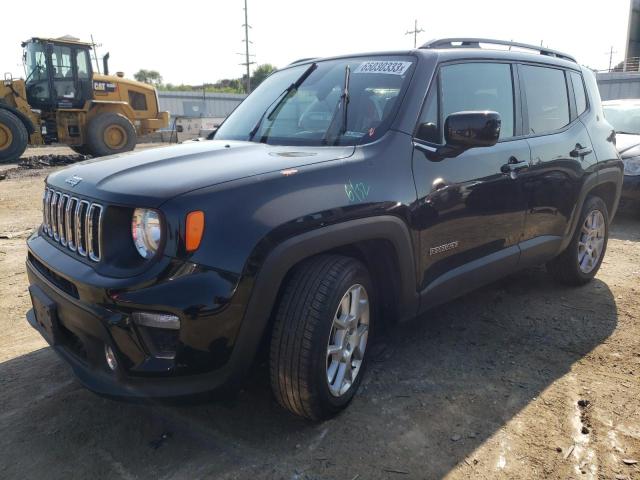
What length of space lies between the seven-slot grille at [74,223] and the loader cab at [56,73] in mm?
12736

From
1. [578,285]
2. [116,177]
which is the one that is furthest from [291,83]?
[578,285]

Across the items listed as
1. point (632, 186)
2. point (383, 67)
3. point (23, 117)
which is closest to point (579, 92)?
point (383, 67)

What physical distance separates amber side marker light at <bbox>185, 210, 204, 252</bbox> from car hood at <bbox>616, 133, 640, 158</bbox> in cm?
670

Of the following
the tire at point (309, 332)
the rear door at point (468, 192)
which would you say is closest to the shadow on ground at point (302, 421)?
the tire at point (309, 332)

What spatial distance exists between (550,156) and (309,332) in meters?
2.45

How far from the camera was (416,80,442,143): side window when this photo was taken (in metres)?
2.88

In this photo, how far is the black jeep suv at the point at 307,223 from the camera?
206 centimetres

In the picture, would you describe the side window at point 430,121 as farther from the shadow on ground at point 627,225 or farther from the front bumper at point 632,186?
the front bumper at point 632,186

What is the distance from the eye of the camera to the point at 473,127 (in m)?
2.72

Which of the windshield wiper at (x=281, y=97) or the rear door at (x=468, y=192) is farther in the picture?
the windshield wiper at (x=281, y=97)

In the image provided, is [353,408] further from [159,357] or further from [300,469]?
[159,357]

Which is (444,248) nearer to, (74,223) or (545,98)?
(545,98)

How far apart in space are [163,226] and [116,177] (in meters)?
0.52

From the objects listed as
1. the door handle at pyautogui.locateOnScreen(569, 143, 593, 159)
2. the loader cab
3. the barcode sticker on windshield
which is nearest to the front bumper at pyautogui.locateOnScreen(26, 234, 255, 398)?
the barcode sticker on windshield
